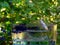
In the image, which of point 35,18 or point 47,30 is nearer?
point 47,30

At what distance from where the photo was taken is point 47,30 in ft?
7.54

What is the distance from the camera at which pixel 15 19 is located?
8.46ft

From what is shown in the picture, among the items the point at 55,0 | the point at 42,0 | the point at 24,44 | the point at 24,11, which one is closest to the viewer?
the point at 24,44

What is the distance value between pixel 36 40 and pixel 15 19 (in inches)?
18.1

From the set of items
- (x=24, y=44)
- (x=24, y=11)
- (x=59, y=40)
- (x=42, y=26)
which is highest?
(x=24, y=11)

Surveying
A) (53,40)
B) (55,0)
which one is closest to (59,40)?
(55,0)

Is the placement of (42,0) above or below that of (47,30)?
above

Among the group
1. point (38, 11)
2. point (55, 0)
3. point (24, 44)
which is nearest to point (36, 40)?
point (24, 44)

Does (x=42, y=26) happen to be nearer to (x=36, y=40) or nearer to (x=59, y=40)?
(x=36, y=40)

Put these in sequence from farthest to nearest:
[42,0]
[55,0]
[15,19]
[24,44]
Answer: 1. [55,0]
2. [42,0]
3. [15,19]
4. [24,44]

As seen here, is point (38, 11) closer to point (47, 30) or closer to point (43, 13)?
point (43, 13)

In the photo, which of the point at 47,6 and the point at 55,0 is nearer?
the point at 47,6

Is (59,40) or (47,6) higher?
(47,6)

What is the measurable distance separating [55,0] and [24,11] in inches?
36.1
